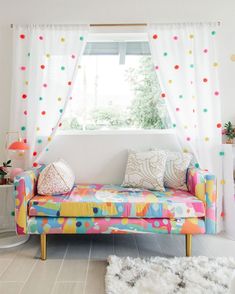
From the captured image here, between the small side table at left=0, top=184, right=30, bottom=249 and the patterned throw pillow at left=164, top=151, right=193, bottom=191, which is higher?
the patterned throw pillow at left=164, top=151, right=193, bottom=191

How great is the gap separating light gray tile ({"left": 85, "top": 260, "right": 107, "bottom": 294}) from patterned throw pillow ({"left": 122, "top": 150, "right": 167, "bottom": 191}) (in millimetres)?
831

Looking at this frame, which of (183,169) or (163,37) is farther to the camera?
(163,37)

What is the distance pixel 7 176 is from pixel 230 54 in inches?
106

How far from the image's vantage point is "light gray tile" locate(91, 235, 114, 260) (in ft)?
7.93

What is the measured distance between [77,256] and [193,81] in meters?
2.07

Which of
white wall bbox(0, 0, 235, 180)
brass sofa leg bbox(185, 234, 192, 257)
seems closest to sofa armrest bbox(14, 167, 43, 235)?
white wall bbox(0, 0, 235, 180)

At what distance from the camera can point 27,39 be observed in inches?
117

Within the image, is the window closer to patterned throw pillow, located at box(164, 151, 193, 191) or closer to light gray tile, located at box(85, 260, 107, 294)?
patterned throw pillow, located at box(164, 151, 193, 191)

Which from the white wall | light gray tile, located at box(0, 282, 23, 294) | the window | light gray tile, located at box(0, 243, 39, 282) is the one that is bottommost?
light gray tile, located at box(0, 282, 23, 294)

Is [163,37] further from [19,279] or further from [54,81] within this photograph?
[19,279]

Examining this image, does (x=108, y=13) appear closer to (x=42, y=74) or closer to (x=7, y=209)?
(x=42, y=74)

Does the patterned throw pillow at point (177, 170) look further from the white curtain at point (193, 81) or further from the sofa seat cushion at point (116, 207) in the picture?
the sofa seat cushion at point (116, 207)

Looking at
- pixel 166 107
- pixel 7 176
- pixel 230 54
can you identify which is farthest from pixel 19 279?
pixel 230 54

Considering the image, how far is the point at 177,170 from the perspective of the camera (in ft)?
9.12
